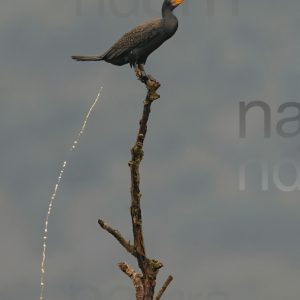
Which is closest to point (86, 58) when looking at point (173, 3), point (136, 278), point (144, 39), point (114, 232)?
point (144, 39)

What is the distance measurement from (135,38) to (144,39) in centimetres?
32

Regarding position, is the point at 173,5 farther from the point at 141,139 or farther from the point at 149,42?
the point at 141,139

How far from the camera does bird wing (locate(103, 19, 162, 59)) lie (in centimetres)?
2088

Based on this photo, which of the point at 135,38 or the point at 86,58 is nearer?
the point at 135,38

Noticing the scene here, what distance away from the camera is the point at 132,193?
17.8m

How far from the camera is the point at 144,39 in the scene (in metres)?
20.9

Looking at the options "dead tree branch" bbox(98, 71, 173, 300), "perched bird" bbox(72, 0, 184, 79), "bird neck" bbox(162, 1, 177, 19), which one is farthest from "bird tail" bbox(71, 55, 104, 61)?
"dead tree branch" bbox(98, 71, 173, 300)

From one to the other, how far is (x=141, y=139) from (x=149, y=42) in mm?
4299

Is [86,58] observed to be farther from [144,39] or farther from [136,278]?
[136,278]

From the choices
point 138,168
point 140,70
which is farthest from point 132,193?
point 140,70

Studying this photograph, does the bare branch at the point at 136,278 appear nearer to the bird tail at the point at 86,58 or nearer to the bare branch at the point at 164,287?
the bare branch at the point at 164,287

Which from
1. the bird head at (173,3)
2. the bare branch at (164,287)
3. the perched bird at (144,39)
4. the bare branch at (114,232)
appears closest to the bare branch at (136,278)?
the bare branch at (164,287)

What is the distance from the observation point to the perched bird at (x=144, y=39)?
20719 millimetres

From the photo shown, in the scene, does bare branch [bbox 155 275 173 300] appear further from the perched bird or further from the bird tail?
the bird tail
